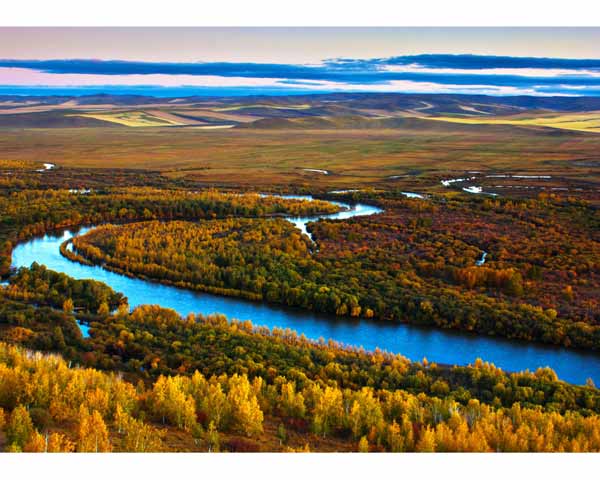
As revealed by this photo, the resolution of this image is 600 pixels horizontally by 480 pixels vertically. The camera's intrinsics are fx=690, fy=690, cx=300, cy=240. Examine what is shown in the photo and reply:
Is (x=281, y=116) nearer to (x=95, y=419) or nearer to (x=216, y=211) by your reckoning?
(x=216, y=211)

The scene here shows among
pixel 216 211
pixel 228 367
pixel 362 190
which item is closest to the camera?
pixel 228 367

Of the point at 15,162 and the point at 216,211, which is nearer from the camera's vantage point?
the point at 216,211

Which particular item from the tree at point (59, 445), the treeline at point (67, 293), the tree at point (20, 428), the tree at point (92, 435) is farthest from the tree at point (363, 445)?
the treeline at point (67, 293)

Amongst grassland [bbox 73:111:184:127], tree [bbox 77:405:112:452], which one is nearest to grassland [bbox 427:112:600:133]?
grassland [bbox 73:111:184:127]

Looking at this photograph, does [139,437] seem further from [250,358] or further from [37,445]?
[250,358]

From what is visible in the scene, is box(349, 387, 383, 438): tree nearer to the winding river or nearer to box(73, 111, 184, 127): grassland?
the winding river

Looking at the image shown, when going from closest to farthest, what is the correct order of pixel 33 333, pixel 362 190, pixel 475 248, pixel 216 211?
pixel 33 333 < pixel 475 248 < pixel 216 211 < pixel 362 190

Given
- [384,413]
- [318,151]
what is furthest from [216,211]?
[318,151]

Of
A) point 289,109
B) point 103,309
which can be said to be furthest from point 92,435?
point 289,109
